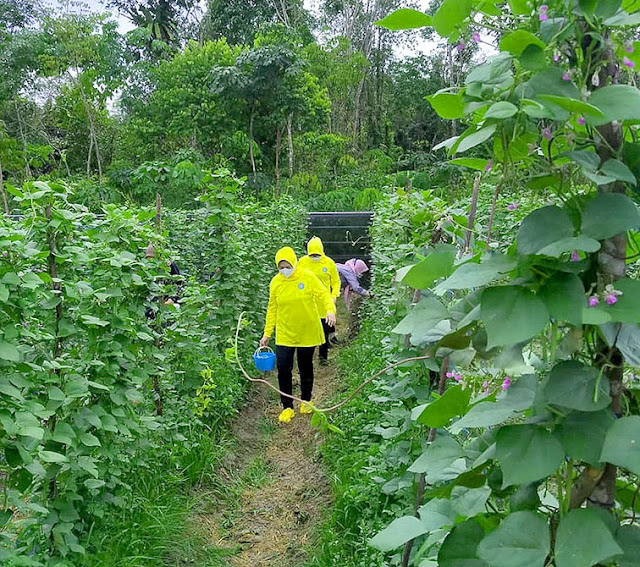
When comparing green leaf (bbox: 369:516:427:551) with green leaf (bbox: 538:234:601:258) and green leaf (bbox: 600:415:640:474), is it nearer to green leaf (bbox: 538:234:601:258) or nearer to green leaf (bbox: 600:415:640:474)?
green leaf (bbox: 600:415:640:474)

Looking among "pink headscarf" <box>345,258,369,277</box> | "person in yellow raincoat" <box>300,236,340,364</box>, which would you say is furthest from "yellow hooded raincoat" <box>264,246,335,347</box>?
"pink headscarf" <box>345,258,369,277</box>

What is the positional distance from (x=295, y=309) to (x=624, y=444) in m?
4.77

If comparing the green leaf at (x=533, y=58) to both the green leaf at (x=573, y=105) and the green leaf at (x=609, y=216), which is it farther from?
the green leaf at (x=609, y=216)

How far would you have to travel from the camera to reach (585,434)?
858 mm

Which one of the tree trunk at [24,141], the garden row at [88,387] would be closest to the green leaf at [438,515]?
the garden row at [88,387]

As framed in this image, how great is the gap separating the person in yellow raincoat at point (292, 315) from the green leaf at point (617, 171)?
460cm

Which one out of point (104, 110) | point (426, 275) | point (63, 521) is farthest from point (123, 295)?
point (104, 110)

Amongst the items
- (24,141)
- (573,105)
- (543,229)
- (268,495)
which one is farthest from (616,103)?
(24,141)

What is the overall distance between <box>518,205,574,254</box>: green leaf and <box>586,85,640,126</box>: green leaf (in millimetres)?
125

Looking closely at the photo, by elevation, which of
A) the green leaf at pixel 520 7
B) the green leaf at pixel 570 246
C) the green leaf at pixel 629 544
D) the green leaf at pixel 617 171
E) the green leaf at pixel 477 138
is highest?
the green leaf at pixel 520 7

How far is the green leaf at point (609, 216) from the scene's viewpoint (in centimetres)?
82

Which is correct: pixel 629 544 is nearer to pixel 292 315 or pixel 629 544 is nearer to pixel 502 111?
pixel 502 111

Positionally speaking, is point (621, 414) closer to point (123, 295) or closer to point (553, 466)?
point (553, 466)

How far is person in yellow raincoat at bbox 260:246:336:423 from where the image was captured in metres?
5.51
